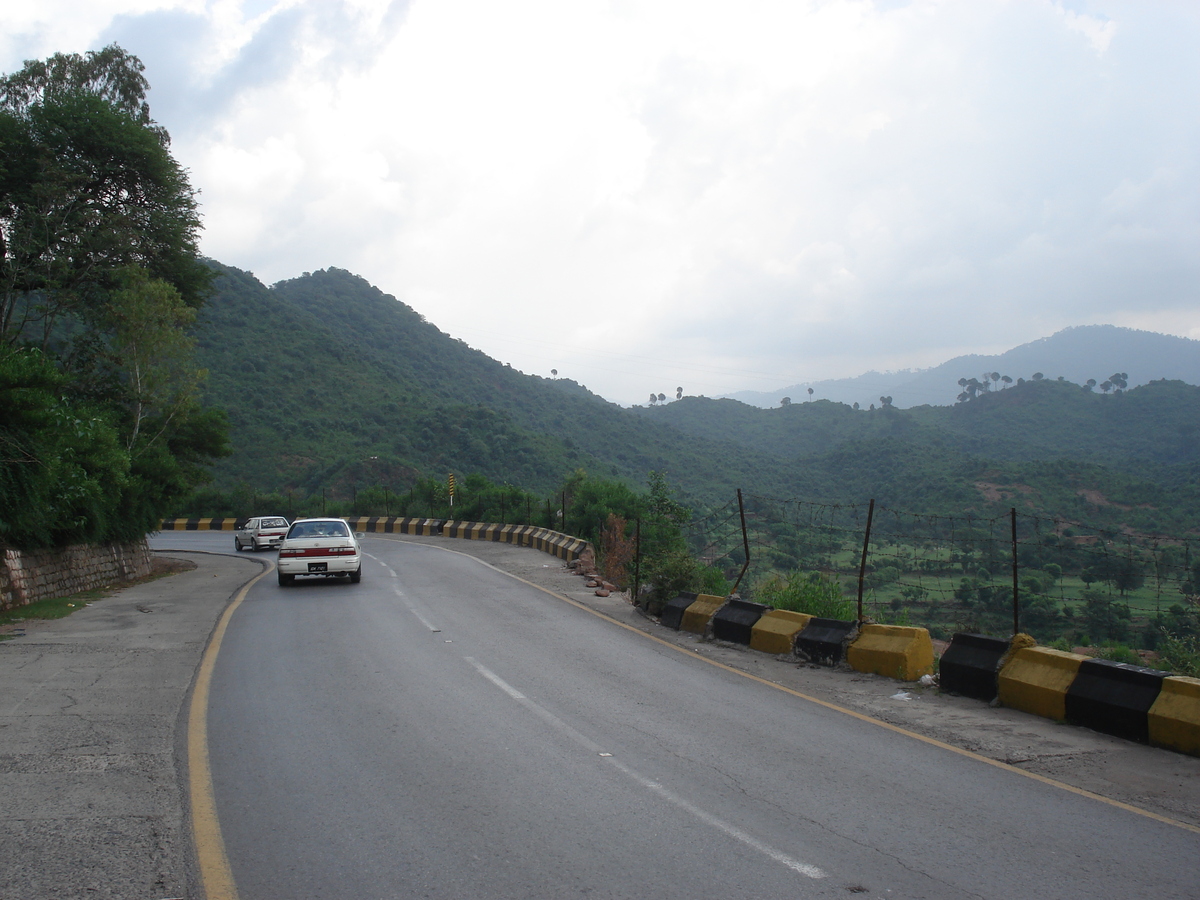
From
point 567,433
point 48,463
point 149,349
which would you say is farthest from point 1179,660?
point 567,433

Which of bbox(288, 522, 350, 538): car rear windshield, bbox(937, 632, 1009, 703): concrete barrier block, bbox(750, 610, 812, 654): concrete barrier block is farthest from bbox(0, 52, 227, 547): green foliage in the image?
bbox(937, 632, 1009, 703): concrete barrier block

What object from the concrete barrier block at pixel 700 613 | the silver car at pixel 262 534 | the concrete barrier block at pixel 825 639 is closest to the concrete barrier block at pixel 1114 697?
the concrete barrier block at pixel 825 639

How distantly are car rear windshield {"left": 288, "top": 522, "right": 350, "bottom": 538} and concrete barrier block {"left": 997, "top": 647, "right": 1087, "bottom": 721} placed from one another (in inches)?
598

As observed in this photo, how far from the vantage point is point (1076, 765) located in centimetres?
661

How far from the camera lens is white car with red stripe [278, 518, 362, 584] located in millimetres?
19047

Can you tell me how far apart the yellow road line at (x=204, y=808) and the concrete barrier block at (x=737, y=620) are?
7.04 metres

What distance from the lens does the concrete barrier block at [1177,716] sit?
6691 mm

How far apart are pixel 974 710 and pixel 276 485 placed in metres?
63.7

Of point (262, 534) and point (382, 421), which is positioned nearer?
point (262, 534)

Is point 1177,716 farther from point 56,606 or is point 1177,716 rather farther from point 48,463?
point 56,606

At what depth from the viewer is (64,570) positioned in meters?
A: 17.1

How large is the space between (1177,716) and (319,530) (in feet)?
57.2

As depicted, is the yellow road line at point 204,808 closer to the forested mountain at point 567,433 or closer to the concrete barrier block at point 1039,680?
the concrete barrier block at point 1039,680

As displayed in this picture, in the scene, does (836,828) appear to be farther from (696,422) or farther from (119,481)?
(696,422)
